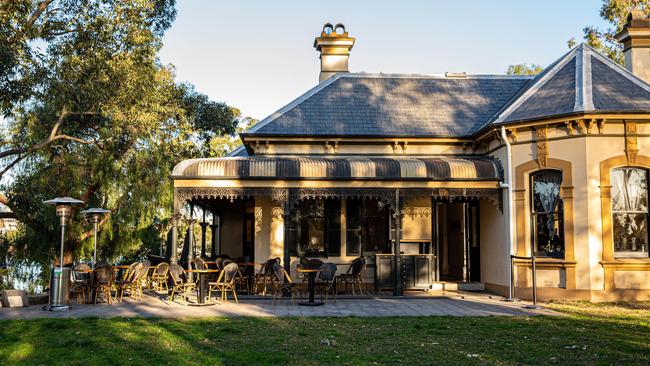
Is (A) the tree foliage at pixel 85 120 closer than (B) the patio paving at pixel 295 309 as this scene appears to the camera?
No

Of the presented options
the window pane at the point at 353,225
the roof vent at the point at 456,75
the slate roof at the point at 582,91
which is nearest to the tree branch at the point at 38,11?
the window pane at the point at 353,225

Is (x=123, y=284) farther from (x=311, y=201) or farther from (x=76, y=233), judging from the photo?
(x=76, y=233)

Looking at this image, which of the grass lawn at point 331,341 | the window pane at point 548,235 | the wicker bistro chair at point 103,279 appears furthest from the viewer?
the window pane at point 548,235

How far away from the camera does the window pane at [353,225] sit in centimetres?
1487

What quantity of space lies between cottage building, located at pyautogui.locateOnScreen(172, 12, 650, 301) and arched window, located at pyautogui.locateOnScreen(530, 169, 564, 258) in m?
0.03

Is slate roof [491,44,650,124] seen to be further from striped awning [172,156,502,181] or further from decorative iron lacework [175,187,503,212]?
decorative iron lacework [175,187,503,212]

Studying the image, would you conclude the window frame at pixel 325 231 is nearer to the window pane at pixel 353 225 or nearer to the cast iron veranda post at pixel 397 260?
the window pane at pixel 353 225

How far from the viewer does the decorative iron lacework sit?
42.0ft

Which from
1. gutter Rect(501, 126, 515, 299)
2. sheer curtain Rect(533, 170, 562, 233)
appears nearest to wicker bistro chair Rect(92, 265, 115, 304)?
gutter Rect(501, 126, 515, 299)

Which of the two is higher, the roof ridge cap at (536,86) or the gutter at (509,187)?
the roof ridge cap at (536,86)

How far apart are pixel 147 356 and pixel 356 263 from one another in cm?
694

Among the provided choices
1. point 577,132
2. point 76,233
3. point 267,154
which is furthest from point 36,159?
point 577,132

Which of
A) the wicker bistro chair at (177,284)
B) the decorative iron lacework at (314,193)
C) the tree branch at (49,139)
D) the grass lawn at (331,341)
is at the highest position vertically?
the tree branch at (49,139)

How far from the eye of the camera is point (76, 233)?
19.5 metres
